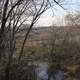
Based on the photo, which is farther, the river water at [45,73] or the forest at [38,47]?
the river water at [45,73]

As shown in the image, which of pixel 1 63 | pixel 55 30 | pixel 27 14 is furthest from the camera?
pixel 55 30

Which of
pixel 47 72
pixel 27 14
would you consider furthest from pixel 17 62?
pixel 47 72

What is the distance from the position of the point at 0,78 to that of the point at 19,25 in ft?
30.7

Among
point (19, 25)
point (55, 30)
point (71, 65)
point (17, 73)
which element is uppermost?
point (17, 73)

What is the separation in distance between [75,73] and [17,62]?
51.7 ft

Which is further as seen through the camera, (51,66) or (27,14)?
(51,66)

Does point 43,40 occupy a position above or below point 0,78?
below

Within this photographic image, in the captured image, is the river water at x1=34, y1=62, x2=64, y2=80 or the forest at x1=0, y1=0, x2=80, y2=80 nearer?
the forest at x1=0, y1=0, x2=80, y2=80

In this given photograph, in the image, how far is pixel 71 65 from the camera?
1155 inches

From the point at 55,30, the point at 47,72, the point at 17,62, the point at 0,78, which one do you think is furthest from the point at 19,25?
the point at 55,30

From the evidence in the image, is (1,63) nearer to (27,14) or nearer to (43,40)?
(27,14)

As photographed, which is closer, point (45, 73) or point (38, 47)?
point (45, 73)

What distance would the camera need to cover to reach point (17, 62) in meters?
12.9

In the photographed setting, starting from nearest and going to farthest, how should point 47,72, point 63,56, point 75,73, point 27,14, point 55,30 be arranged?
point 27,14, point 47,72, point 75,73, point 63,56, point 55,30
